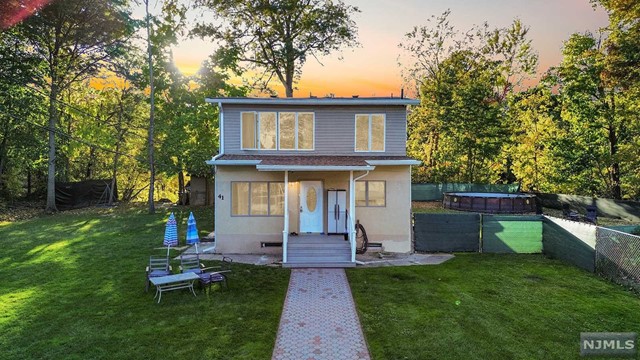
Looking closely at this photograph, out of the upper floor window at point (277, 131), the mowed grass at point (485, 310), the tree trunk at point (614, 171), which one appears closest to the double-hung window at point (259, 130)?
the upper floor window at point (277, 131)

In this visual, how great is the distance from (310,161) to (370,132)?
344cm

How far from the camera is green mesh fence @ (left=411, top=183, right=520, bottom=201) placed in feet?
115

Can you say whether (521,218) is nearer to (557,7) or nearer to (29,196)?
(557,7)

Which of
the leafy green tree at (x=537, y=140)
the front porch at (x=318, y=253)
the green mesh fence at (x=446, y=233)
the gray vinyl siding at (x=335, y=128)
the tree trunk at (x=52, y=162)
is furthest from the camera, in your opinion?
the leafy green tree at (x=537, y=140)

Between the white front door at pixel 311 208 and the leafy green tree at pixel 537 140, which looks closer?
the white front door at pixel 311 208

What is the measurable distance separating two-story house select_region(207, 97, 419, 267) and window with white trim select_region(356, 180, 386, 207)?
0.05 m

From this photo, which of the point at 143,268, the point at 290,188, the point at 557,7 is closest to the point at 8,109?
the point at 143,268

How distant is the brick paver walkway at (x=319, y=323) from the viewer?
297 inches

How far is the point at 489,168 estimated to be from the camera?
3850 cm

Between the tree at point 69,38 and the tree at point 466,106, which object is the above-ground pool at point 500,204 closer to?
the tree at point 466,106

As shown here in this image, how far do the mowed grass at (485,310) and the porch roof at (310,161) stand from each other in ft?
13.8

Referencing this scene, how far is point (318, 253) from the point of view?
577 inches

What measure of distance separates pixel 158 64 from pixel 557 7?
30.2 metres

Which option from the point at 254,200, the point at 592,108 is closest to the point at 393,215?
the point at 254,200
